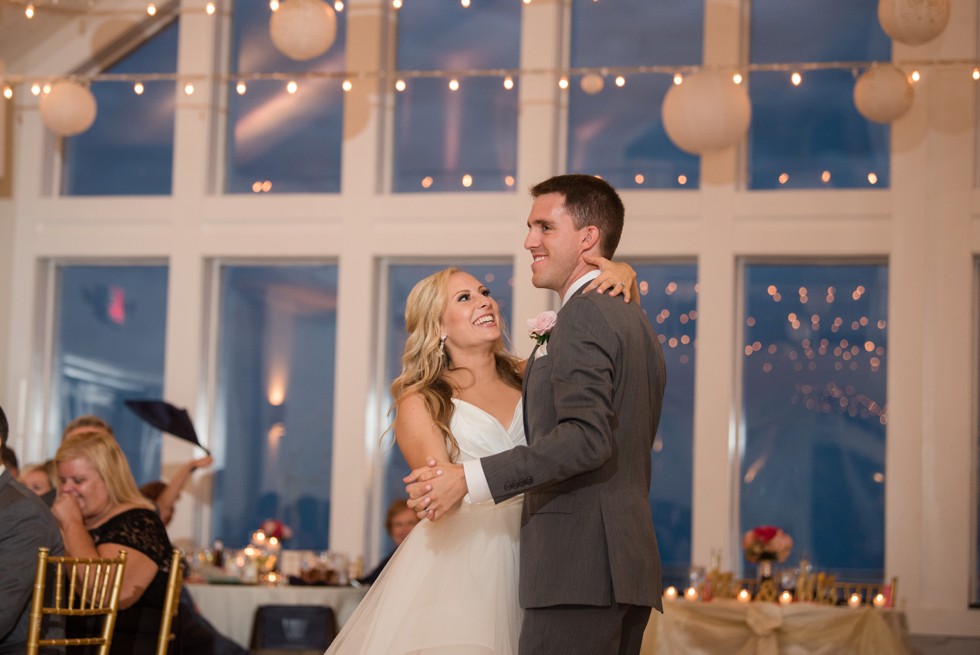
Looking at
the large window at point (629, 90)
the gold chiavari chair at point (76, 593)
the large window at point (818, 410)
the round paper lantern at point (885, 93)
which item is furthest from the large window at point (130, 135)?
the gold chiavari chair at point (76, 593)

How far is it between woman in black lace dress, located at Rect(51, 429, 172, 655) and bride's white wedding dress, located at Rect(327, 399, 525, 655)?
1468 millimetres

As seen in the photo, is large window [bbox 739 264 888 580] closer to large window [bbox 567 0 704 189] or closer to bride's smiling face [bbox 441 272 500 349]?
large window [bbox 567 0 704 189]

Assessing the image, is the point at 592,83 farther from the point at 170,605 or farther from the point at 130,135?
the point at 170,605

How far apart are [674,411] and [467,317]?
14.6 feet

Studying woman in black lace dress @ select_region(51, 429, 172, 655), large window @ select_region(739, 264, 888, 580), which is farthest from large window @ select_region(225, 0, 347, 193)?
woman in black lace dress @ select_region(51, 429, 172, 655)

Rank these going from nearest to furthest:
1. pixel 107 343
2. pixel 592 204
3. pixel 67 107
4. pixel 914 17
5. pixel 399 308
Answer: pixel 592 204 → pixel 914 17 → pixel 67 107 → pixel 399 308 → pixel 107 343

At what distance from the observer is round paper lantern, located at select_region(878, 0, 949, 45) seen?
573cm

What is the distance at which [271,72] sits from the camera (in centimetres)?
863

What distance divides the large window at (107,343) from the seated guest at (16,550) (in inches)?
183

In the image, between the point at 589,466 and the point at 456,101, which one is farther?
the point at 456,101

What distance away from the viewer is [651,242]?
7.76 m

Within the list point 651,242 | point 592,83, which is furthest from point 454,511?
point 592,83

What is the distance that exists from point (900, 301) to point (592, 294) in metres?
4.80

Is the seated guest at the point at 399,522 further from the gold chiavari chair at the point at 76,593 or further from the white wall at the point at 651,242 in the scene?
the gold chiavari chair at the point at 76,593
